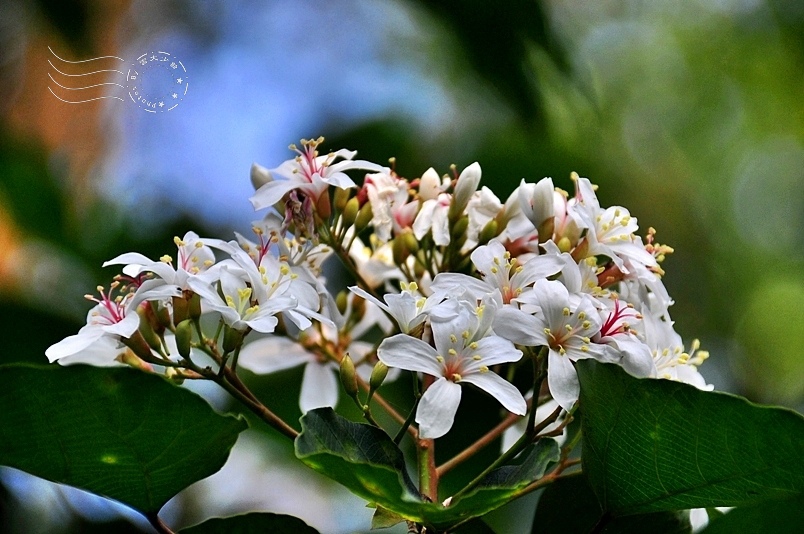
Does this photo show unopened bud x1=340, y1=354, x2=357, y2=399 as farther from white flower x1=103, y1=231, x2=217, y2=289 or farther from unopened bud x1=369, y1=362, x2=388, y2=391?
white flower x1=103, y1=231, x2=217, y2=289

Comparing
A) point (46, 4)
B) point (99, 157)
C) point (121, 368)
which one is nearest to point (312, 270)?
point (121, 368)

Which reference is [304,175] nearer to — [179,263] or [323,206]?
[323,206]

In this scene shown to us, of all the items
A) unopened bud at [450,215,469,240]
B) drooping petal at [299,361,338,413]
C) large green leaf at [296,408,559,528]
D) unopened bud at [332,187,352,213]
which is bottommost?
large green leaf at [296,408,559,528]

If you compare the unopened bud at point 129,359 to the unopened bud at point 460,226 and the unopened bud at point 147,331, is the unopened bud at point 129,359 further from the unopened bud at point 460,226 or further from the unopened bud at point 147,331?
the unopened bud at point 460,226

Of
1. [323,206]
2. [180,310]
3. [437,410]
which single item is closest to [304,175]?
[323,206]

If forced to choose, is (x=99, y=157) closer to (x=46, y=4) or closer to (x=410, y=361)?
(x=46, y=4)

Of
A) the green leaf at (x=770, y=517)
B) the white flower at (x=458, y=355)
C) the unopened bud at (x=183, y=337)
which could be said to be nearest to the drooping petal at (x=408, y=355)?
the white flower at (x=458, y=355)

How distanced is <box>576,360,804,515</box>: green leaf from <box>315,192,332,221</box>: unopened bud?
1.44 feet

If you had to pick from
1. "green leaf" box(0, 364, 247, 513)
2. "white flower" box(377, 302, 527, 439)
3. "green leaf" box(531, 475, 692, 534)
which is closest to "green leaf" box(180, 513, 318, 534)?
"green leaf" box(0, 364, 247, 513)

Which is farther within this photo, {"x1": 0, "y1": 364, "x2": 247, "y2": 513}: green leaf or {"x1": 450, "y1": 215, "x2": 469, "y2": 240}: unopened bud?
{"x1": 450, "y1": 215, "x2": 469, "y2": 240}: unopened bud

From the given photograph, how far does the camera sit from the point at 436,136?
9.16 feet

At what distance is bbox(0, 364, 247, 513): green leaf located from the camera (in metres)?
0.73

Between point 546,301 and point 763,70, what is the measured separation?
149 inches

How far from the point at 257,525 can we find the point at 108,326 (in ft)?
0.91
